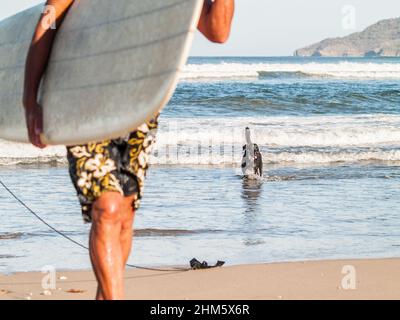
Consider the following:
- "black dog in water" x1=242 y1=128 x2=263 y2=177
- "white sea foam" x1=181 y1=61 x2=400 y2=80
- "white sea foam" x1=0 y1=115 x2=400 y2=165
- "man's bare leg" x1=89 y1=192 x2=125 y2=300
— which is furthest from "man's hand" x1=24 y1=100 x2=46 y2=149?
"white sea foam" x1=181 y1=61 x2=400 y2=80

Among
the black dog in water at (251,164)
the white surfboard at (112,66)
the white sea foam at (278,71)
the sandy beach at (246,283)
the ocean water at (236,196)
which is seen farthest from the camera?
the white sea foam at (278,71)

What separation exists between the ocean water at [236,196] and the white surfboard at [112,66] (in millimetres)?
2684

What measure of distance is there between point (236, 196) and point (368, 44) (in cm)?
11947

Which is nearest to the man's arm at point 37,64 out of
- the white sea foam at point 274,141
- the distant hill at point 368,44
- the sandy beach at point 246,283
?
the sandy beach at point 246,283

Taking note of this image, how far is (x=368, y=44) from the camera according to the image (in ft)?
414

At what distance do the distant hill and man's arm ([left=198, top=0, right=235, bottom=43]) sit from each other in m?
120

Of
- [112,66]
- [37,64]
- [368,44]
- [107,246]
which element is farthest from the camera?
[368,44]

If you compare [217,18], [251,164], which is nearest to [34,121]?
[217,18]

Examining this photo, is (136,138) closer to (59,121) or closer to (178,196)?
(59,121)

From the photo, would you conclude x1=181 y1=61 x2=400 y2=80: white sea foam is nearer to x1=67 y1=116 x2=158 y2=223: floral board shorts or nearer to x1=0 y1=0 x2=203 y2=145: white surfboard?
x1=0 y1=0 x2=203 y2=145: white surfboard

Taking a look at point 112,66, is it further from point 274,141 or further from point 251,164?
point 274,141

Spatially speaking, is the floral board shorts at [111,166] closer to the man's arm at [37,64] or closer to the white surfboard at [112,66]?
the white surfboard at [112,66]

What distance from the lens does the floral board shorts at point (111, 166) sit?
3.44m

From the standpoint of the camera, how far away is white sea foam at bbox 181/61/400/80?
39.0m
